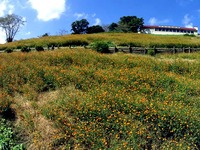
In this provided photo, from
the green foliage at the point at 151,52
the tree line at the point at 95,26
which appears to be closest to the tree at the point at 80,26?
the tree line at the point at 95,26

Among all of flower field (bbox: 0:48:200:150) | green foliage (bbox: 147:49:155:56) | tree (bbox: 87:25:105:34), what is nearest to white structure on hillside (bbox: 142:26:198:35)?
tree (bbox: 87:25:105:34)

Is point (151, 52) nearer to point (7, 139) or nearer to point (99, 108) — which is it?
point (99, 108)

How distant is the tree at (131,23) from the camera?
9471 centimetres

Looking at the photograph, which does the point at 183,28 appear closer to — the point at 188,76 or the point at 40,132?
the point at 188,76

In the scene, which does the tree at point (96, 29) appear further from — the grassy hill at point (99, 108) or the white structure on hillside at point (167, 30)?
the grassy hill at point (99, 108)

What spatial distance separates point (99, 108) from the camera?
1136cm

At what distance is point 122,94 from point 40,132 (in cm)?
420

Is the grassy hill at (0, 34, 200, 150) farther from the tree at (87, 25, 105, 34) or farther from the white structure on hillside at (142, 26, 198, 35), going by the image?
the white structure on hillside at (142, 26, 198, 35)

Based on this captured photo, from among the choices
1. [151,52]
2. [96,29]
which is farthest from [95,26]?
[151,52]

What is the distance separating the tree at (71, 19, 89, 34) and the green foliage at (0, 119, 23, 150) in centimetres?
8731

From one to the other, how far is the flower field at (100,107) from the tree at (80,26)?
8053 cm

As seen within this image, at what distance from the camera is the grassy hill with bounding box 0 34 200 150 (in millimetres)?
10078

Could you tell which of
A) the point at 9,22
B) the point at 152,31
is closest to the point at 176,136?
the point at 9,22

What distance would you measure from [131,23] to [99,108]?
8882cm
